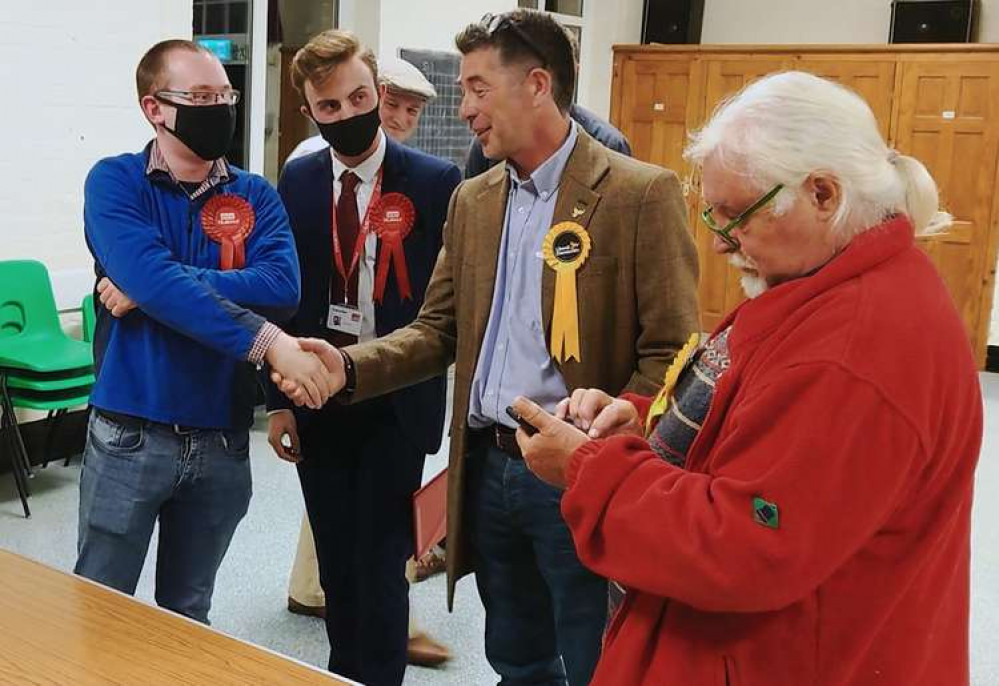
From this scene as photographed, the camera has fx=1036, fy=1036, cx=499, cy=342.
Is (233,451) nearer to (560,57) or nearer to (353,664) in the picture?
(353,664)

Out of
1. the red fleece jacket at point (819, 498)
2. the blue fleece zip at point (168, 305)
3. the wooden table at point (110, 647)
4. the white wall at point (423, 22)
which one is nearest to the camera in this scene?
the red fleece jacket at point (819, 498)

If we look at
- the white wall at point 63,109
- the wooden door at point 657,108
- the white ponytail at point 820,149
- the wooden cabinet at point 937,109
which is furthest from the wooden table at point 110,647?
the wooden door at point 657,108

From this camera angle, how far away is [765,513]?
3.45 feet

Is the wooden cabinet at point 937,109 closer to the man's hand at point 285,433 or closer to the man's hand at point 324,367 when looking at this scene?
the man's hand at point 285,433

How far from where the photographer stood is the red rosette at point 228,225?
207 centimetres

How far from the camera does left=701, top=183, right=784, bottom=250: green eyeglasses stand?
111cm

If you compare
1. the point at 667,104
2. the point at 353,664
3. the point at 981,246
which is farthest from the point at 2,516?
the point at 981,246

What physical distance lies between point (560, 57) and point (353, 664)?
1461 mm

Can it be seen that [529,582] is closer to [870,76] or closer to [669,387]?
[669,387]

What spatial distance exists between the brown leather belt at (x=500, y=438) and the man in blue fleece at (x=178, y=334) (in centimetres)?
31

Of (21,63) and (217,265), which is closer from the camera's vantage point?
(217,265)

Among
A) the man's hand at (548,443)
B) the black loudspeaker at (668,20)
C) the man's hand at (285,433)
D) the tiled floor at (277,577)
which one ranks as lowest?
the tiled floor at (277,577)

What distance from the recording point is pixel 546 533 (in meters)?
1.88

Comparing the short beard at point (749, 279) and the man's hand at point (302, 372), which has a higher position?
the short beard at point (749, 279)
